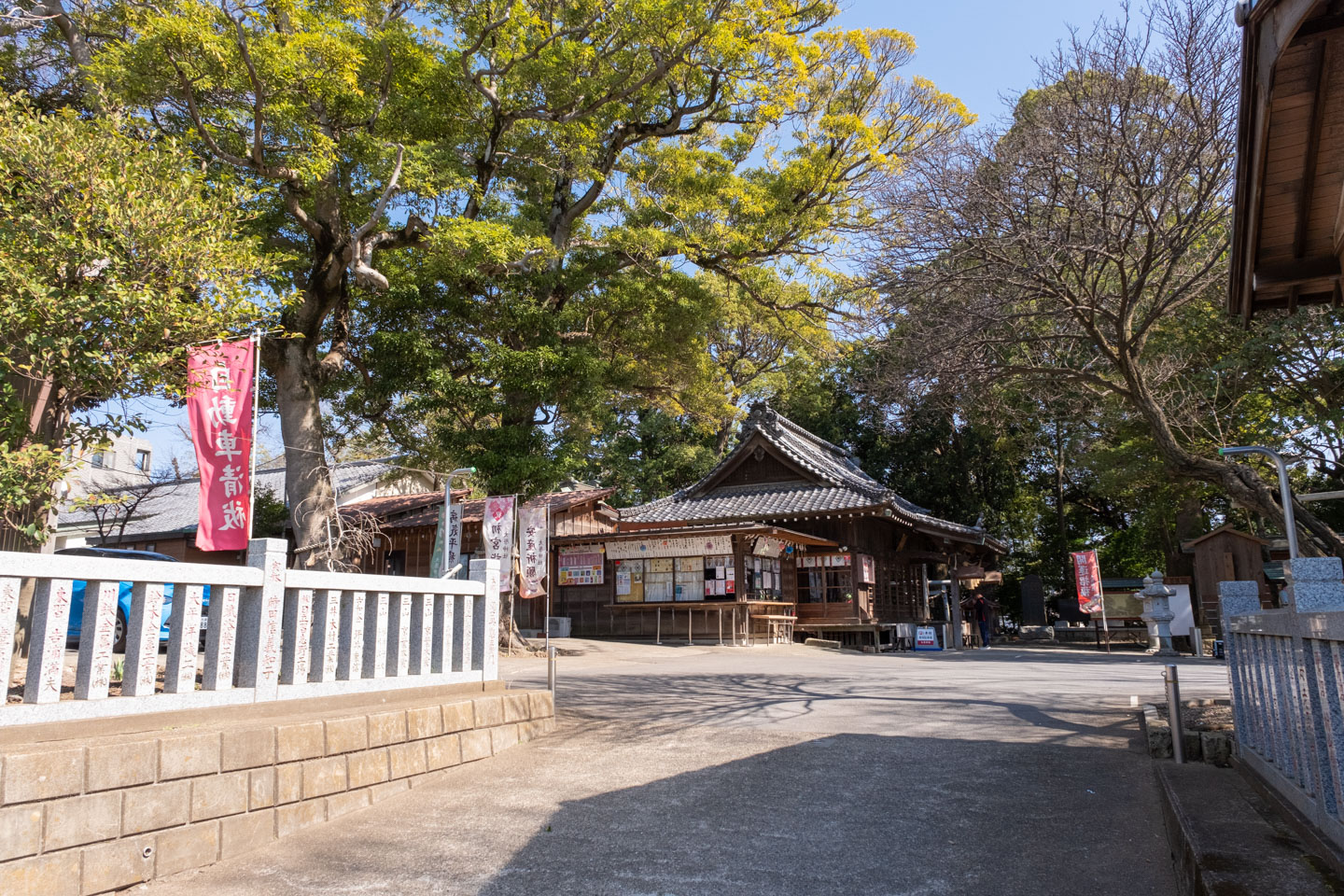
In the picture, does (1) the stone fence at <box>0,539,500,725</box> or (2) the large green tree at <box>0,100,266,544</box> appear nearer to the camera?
(1) the stone fence at <box>0,539,500,725</box>

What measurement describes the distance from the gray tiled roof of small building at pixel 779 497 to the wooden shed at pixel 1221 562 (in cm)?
617

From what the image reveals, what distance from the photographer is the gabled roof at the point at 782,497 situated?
70.8 ft

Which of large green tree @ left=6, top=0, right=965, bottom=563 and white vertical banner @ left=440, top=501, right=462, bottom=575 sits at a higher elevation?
large green tree @ left=6, top=0, right=965, bottom=563

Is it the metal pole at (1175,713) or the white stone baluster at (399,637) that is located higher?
the white stone baluster at (399,637)

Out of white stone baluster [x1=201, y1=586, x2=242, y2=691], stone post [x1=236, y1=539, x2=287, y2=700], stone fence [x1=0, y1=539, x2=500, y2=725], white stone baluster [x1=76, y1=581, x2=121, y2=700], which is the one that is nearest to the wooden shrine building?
stone fence [x1=0, y1=539, x2=500, y2=725]

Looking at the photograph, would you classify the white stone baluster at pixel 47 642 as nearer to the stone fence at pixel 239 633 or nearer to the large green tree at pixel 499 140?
the stone fence at pixel 239 633

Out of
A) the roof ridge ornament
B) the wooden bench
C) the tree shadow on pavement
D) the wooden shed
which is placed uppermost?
the roof ridge ornament

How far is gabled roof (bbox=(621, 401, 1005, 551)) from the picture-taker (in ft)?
70.8

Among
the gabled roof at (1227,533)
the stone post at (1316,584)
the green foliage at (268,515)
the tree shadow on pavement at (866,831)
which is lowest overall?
the tree shadow on pavement at (866,831)

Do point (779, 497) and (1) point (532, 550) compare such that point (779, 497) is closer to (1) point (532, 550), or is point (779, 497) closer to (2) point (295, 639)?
(1) point (532, 550)

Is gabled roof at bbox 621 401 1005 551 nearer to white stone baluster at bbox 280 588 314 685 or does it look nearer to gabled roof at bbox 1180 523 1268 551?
gabled roof at bbox 1180 523 1268 551

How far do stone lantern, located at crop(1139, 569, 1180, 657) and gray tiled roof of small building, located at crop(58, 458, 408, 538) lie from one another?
762 inches

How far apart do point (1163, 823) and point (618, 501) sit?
27667 mm

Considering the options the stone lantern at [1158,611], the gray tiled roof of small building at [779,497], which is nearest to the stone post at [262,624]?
the gray tiled roof of small building at [779,497]
